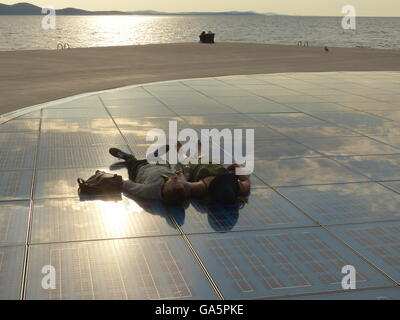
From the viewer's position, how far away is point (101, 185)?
20.9ft

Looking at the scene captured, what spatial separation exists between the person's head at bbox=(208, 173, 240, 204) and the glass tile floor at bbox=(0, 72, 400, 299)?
0.12 meters

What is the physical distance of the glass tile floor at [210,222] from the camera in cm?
438

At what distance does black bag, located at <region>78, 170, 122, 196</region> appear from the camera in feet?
20.9

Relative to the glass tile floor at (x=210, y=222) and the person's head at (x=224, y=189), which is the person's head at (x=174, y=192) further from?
the person's head at (x=224, y=189)

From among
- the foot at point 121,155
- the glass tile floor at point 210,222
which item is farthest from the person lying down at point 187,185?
the foot at point 121,155

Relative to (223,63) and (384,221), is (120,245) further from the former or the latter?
(223,63)

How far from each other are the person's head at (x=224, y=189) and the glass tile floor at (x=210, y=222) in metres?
0.12

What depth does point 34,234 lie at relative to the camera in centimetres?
523

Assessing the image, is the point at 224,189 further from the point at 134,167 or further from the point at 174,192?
the point at 134,167

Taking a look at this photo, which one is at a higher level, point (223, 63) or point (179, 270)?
point (223, 63)

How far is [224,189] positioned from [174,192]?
0.61 m

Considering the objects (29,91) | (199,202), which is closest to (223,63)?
(29,91)

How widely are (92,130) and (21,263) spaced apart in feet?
17.4

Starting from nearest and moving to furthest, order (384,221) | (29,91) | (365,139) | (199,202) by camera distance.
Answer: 1. (384,221)
2. (199,202)
3. (365,139)
4. (29,91)
